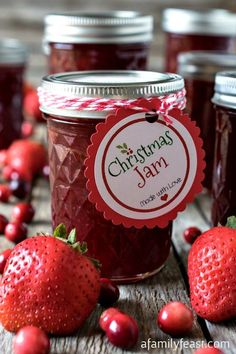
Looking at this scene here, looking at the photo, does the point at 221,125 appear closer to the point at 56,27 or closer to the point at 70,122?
the point at 70,122

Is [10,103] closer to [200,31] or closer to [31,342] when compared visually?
[200,31]

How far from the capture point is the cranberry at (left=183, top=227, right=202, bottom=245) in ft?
4.01

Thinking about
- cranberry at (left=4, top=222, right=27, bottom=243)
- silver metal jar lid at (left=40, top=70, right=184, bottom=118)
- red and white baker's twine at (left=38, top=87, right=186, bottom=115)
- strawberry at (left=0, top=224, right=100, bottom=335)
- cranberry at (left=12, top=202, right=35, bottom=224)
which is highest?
silver metal jar lid at (left=40, top=70, right=184, bottom=118)

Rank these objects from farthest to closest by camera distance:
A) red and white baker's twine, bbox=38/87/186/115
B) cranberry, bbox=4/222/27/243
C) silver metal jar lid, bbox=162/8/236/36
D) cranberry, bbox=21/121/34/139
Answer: cranberry, bbox=21/121/34/139 < silver metal jar lid, bbox=162/8/236/36 < cranberry, bbox=4/222/27/243 < red and white baker's twine, bbox=38/87/186/115

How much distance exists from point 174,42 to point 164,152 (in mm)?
844

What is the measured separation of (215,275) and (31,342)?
0.83 feet

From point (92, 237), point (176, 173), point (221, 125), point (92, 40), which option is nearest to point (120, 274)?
point (92, 237)

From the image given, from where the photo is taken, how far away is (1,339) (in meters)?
0.89

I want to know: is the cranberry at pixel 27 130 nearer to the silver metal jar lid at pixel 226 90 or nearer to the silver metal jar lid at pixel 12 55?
the silver metal jar lid at pixel 12 55

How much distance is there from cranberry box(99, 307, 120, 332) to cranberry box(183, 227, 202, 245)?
0.36 metres

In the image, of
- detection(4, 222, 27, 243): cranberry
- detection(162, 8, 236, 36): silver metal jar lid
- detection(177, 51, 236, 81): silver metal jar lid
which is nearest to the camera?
detection(4, 222, 27, 243): cranberry

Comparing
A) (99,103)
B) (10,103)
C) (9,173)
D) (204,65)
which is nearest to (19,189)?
(9,173)

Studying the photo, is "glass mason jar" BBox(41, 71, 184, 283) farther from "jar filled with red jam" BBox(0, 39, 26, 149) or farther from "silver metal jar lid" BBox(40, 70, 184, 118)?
"jar filled with red jam" BBox(0, 39, 26, 149)

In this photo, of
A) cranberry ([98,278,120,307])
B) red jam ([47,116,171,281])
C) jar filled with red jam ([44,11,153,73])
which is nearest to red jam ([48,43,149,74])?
jar filled with red jam ([44,11,153,73])
